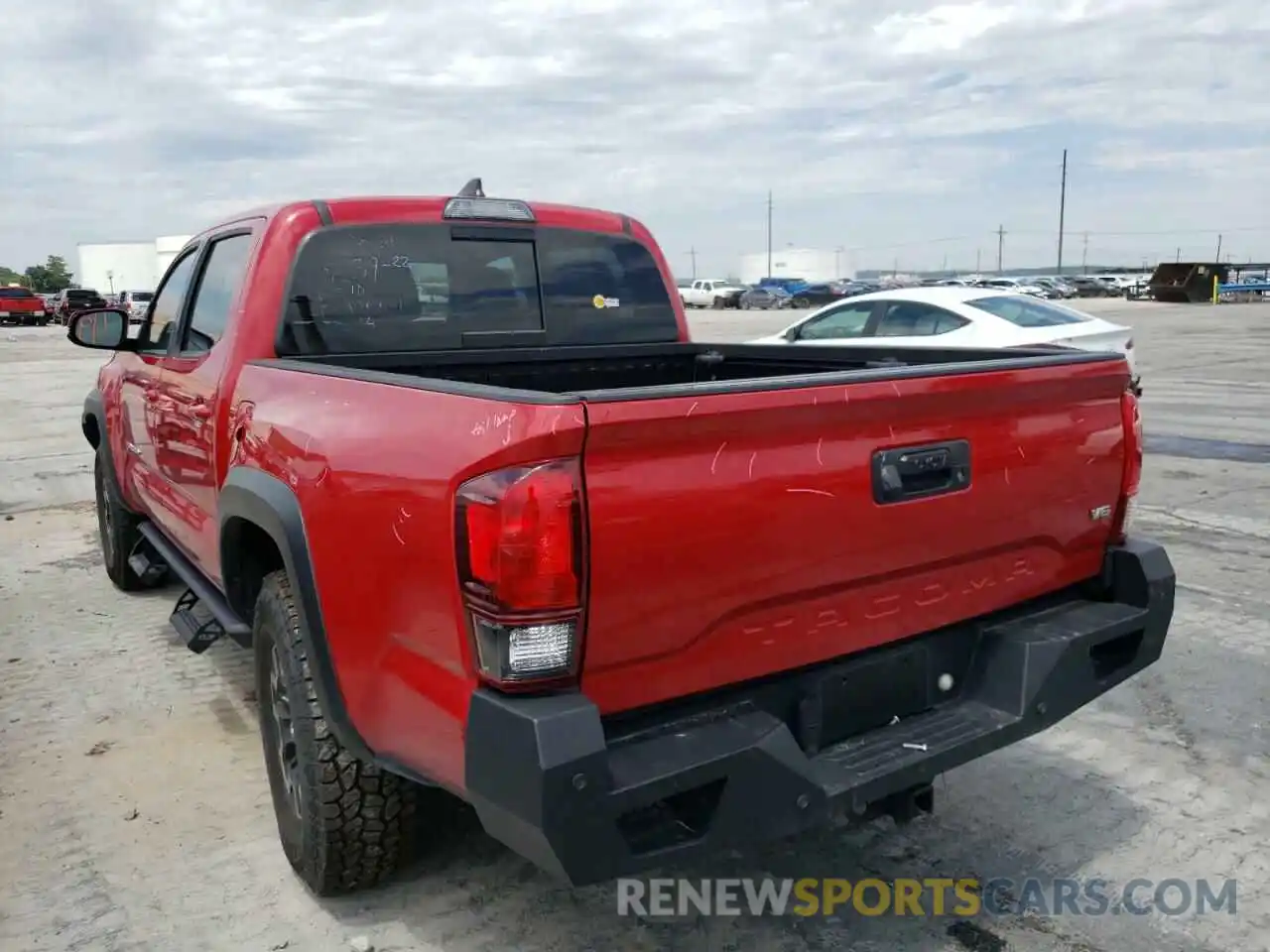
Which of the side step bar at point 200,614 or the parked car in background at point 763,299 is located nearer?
the side step bar at point 200,614

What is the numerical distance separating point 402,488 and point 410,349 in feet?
5.69

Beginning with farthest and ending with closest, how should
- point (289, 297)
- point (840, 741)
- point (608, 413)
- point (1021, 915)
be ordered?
point (289, 297) < point (1021, 915) < point (840, 741) < point (608, 413)

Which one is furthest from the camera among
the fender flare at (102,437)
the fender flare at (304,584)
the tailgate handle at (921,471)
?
the fender flare at (102,437)

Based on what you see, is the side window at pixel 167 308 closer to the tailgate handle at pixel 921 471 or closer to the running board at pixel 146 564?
the running board at pixel 146 564

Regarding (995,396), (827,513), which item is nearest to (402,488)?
(827,513)

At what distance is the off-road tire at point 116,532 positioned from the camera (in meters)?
5.83

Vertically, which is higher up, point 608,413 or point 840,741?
point 608,413

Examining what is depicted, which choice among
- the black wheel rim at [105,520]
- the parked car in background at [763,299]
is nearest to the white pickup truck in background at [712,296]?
the parked car in background at [763,299]

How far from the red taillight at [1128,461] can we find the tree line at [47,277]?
342ft

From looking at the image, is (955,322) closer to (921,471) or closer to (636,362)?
(636,362)

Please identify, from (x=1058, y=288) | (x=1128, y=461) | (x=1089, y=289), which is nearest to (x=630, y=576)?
(x=1128, y=461)

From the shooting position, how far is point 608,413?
7.05 feet

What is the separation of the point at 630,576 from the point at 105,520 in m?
5.05

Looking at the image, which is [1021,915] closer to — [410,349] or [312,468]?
[312,468]
